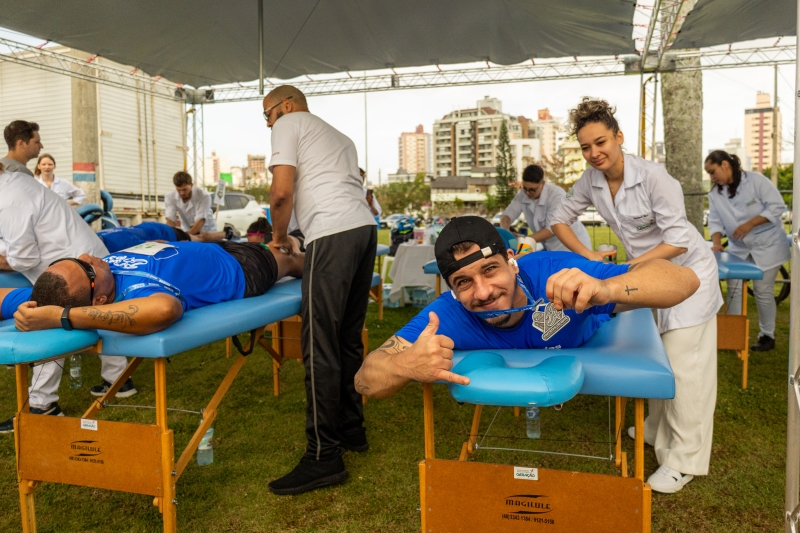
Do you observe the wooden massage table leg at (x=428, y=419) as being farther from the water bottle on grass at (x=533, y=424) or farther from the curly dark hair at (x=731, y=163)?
the curly dark hair at (x=731, y=163)

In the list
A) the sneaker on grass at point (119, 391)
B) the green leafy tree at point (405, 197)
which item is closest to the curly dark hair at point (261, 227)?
the sneaker on grass at point (119, 391)

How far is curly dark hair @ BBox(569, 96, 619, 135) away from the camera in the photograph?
200cm

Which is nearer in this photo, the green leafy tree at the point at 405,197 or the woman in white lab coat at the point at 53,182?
the woman in white lab coat at the point at 53,182

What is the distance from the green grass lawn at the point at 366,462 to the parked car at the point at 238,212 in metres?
8.96

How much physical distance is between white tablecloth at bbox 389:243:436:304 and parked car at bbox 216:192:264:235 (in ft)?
23.7

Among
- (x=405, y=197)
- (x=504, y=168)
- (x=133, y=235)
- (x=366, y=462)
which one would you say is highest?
(x=504, y=168)

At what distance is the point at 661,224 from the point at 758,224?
94.8 inches

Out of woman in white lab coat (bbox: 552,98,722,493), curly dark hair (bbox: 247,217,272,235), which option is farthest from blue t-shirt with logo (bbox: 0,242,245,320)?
curly dark hair (bbox: 247,217,272,235)

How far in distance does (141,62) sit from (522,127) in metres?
95.1

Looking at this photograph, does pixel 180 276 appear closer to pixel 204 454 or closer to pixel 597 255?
pixel 204 454

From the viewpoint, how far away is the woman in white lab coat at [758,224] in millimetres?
3879

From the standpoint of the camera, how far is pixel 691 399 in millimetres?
2020

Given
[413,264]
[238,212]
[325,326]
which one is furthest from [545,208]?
[238,212]

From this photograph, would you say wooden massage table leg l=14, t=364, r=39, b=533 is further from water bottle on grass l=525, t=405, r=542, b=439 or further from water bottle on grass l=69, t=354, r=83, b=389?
water bottle on grass l=525, t=405, r=542, b=439
